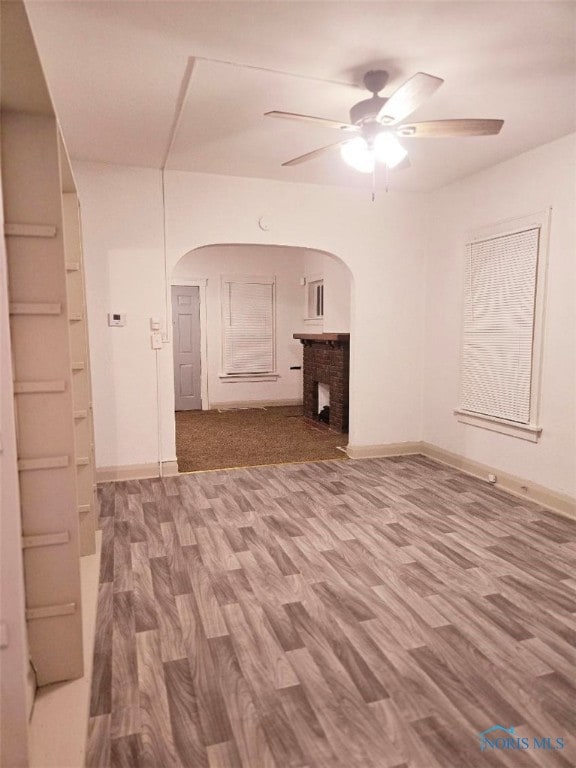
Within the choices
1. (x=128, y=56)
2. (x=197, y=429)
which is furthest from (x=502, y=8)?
(x=197, y=429)

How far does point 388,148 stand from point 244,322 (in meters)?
5.69

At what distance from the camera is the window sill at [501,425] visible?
3.94m

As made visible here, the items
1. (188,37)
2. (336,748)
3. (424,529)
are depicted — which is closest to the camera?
(336,748)

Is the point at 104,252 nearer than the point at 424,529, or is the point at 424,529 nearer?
the point at 424,529

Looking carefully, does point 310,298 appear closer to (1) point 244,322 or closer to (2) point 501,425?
(1) point 244,322

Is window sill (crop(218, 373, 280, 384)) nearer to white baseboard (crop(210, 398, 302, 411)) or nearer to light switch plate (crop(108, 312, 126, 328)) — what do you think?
white baseboard (crop(210, 398, 302, 411))

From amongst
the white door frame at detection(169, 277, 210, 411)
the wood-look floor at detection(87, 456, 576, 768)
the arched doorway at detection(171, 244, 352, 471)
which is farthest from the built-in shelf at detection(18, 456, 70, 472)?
the white door frame at detection(169, 277, 210, 411)

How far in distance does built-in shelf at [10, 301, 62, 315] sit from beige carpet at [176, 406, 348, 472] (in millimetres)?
3282

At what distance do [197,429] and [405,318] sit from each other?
3.15 metres

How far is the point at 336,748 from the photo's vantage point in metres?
1.61

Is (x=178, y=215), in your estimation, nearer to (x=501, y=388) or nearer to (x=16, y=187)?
(x=16, y=187)

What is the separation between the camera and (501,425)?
4.27 metres

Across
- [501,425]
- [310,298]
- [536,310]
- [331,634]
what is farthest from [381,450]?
[310,298]

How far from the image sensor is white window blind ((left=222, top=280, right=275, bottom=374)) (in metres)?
8.20
